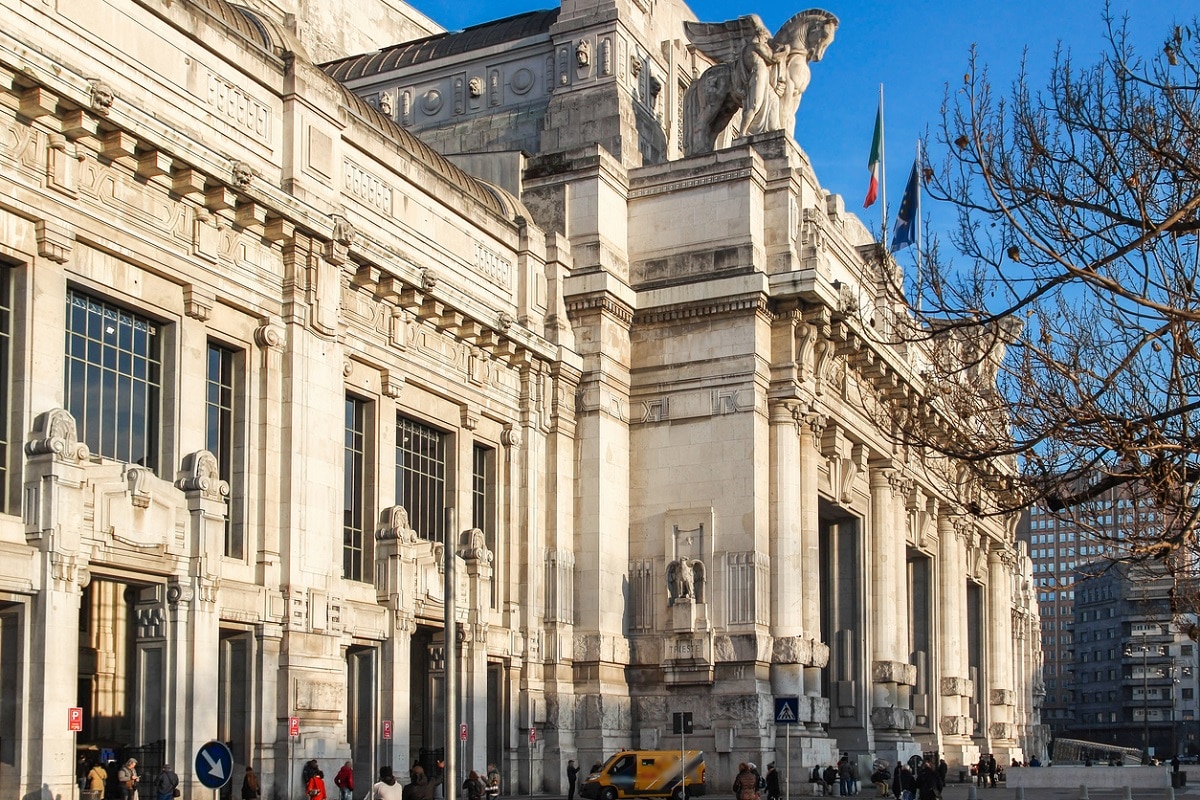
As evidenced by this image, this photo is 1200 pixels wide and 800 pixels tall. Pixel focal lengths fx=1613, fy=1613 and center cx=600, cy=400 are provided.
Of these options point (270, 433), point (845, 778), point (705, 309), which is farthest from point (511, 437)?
point (845, 778)

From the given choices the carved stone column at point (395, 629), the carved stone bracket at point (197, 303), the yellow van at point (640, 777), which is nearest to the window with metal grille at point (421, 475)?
the carved stone column at point (395, 629)

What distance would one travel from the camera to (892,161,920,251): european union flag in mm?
55188

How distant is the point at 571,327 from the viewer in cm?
4581

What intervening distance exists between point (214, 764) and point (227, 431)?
1478 centimetres

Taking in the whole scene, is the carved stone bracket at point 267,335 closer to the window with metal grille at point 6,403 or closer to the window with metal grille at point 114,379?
the window with metal grille at point 114,379

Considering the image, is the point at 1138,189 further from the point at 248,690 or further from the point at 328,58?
the point at 328,58

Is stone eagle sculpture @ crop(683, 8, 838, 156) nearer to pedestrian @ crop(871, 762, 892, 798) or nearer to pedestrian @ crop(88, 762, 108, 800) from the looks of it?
pedestrian @ crop(871, 762, 892, 798)

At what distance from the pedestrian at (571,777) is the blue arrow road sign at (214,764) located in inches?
845


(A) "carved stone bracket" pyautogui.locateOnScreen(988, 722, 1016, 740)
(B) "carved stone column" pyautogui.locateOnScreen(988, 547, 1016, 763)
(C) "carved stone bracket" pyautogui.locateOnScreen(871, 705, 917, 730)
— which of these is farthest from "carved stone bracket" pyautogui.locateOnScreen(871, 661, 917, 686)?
(B) "carved stone column" pyautogui.locateOnScreen(988, 547, 1016, 763)

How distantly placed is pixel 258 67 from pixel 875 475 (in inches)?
1142

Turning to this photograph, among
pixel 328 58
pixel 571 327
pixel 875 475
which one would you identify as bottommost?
pixel 875 475

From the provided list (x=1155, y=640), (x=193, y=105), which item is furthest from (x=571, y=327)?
(x=1155, y=640)

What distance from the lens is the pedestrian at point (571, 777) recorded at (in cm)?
3962

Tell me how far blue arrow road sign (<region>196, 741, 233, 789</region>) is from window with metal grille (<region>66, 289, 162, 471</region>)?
1175cm
